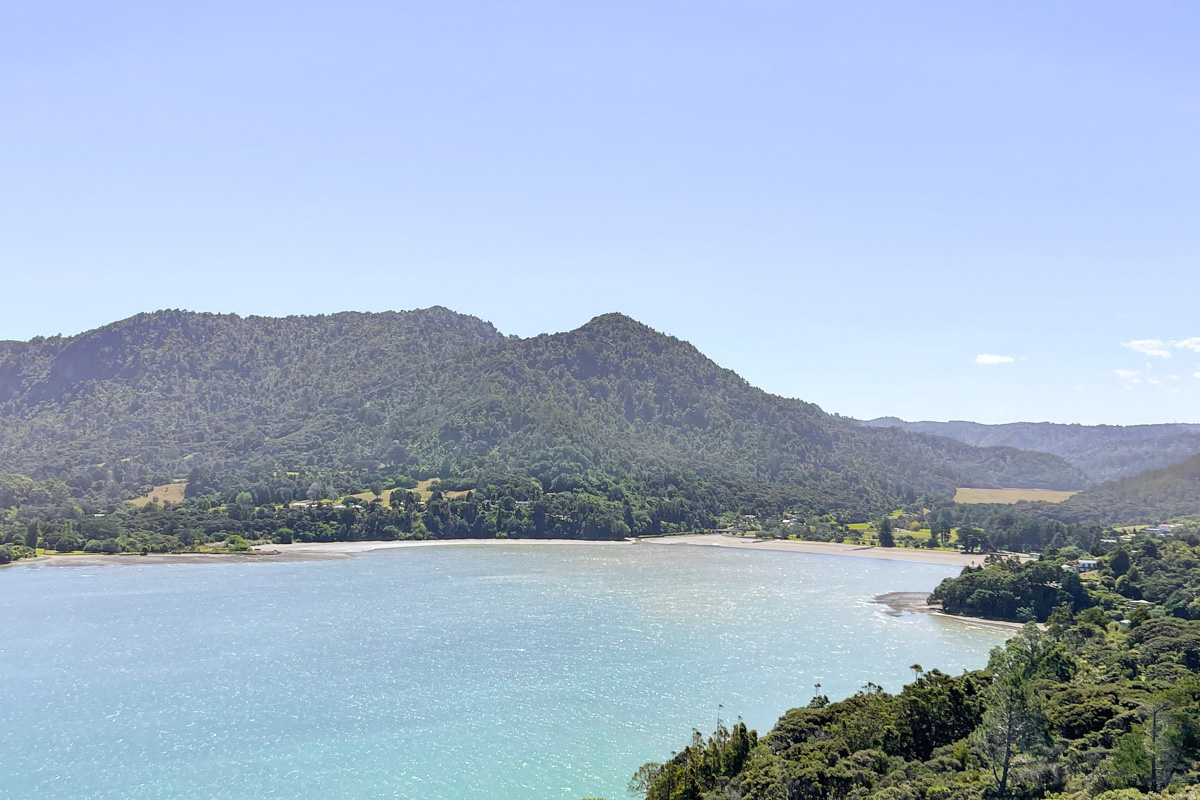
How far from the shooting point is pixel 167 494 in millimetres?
176750

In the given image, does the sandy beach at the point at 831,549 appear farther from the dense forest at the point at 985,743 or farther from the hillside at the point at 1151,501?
the dense forest at the point at 985,743

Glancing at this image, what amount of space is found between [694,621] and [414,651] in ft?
79.4

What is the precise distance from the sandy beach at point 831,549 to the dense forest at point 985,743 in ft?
251

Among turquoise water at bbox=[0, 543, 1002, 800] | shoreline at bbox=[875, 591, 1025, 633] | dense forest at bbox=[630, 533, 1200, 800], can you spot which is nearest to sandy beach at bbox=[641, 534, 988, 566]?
turquoise water at bbox=[0, 543, 1002, 800]

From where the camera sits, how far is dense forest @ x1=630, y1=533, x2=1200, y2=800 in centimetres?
2964

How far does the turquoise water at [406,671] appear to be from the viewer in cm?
4028

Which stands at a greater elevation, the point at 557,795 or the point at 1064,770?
the point at 1064,770

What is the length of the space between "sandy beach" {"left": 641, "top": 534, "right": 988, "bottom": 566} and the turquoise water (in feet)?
97.1

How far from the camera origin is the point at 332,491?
170m

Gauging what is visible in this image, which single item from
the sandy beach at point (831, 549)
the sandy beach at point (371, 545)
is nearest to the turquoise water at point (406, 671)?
the sandy beach at point (371, 545)

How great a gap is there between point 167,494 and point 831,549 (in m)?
130

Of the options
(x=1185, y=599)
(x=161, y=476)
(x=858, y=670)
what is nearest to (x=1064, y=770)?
(x=858, y=670)

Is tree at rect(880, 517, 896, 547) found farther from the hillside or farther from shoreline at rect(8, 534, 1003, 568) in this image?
the hillside

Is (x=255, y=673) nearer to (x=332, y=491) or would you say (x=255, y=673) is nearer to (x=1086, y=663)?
(x=1086, y=663)
